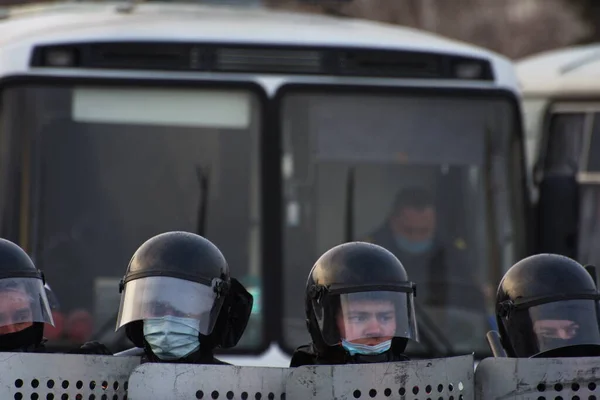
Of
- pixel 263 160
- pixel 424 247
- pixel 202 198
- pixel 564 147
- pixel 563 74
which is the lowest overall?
pixel 424 247

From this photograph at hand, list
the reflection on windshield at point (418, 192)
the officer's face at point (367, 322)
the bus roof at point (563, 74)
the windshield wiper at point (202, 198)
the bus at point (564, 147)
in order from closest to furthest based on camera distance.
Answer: the officer's face at point (367, 322)
the windshield wiper at point (202, 198)
the reflection on windshield at point (418, 192)
the bus at point (564, 147)
the bus roof at point (563, 74)

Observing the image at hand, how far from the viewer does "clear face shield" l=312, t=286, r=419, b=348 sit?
5.01m

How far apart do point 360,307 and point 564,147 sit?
177 inches

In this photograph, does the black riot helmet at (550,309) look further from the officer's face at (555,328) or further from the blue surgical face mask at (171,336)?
the blue surgical face mask at (171,336)

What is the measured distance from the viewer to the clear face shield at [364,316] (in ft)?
16.4

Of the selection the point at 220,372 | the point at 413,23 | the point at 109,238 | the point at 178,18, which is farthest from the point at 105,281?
the point at 413,23

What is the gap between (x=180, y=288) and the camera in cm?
514

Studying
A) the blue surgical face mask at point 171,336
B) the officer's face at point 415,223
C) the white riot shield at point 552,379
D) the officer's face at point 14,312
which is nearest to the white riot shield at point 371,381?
the white riot shield at point 552,379

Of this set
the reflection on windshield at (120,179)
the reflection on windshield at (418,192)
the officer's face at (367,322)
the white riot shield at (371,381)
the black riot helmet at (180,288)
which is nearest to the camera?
the white riot shield at (371,381)

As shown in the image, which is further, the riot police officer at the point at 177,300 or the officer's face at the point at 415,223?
the officer's face at the point at 415,223

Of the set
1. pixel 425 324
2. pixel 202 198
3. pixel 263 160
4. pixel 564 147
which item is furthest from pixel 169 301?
pixel 564 147

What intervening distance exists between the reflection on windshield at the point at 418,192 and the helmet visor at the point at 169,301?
203 cm

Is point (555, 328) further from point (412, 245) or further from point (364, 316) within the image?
point (412, 245)

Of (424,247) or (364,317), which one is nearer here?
(364,317)
